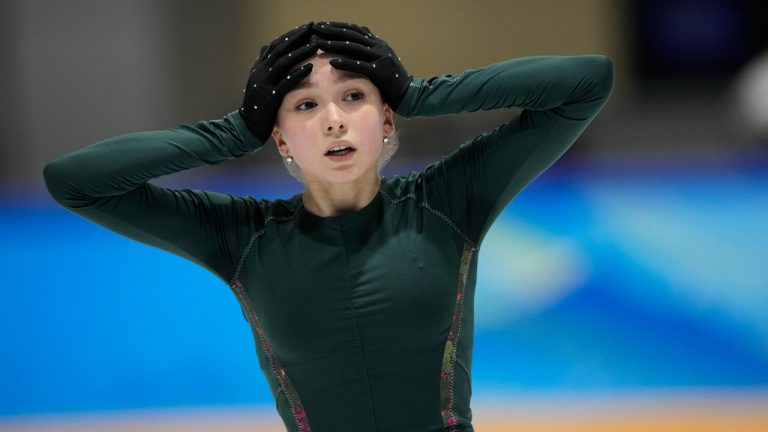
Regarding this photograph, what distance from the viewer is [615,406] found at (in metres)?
3.46

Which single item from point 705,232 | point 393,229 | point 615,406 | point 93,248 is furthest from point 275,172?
point 393,229

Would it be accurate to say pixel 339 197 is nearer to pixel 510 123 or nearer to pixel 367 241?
pixel 367 241

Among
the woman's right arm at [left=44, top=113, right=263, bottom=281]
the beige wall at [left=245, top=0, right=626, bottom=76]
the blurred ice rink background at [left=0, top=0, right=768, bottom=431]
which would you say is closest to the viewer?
the woman's right arm at [left=44, top=113, right=263, bottom=281]

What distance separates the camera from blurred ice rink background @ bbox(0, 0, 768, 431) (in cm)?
370

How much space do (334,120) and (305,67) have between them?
0.11m

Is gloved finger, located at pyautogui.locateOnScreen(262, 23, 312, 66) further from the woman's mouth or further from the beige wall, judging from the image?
the beige wall

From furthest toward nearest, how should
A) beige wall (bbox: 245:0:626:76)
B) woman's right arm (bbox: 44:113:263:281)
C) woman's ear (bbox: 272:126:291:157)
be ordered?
beige wall (bbox: 245:0:626:76) < woman's ear (bbox: 272:126:291:157) < woman's right arm (bbox: 44:113:263:281)

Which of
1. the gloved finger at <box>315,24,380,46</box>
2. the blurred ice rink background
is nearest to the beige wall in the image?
the blurred ice rink background

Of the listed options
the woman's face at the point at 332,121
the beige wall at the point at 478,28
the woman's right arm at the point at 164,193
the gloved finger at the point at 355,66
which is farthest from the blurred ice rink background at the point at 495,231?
the gloved finger at the point at 355,66

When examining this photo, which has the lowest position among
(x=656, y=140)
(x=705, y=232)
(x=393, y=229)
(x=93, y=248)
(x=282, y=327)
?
(x=282, y=327)

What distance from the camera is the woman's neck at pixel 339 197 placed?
6.25 ft

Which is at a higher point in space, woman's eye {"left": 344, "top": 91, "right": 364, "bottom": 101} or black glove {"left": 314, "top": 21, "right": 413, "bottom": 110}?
black glove {"left": 314, "top": 21, "right": 413, "bottom": 110}

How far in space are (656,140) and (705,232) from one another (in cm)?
148

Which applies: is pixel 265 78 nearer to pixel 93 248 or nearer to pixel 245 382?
pixel 245 382
